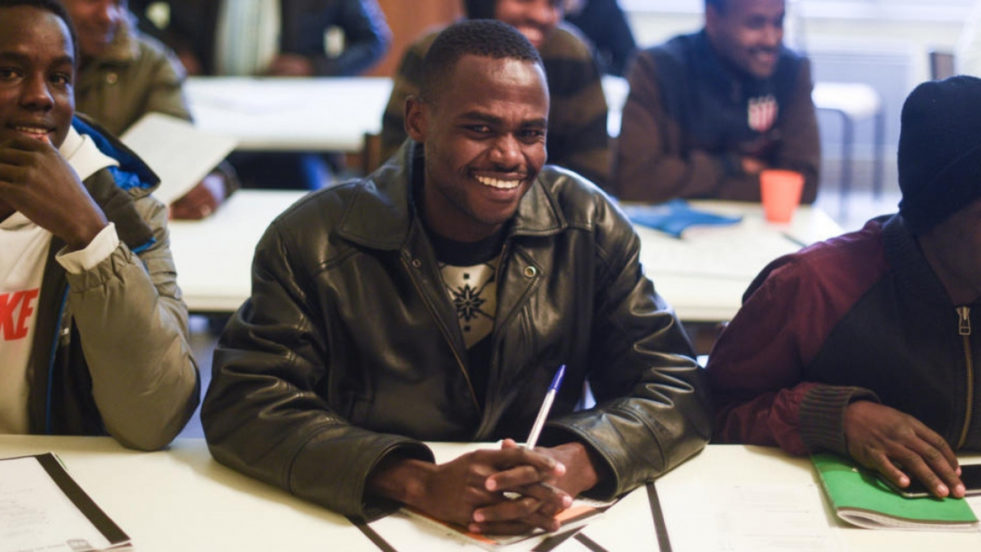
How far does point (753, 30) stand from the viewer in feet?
10.3

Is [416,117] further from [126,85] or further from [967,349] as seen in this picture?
[126,85]

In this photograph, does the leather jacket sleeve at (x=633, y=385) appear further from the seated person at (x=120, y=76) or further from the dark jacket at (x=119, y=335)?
the seated person at (x=120, y=76)

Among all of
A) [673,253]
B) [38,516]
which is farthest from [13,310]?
[673,253]

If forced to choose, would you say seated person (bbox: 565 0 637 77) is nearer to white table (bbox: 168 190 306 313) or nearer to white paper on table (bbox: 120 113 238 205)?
white table (bbox: 168 190 306 313)

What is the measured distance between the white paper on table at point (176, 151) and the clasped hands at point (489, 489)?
138cm

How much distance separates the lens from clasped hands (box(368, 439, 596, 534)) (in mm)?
1361

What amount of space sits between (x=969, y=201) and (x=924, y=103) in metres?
0.15

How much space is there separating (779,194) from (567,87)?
0.70 meters

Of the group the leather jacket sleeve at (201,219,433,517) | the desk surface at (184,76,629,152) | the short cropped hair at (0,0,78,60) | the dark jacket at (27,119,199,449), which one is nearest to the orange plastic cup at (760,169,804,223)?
the desk surface at (184,76,629,152)

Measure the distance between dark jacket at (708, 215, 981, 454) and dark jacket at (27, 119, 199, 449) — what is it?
2.85 feet

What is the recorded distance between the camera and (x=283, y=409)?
5.14 ft

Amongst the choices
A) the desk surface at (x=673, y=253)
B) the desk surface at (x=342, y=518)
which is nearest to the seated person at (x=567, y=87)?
the desk surface at (x=673, y=253)

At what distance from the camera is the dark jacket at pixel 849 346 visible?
1609 millimetres

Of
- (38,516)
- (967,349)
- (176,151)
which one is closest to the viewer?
(38,516)
